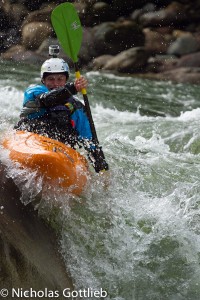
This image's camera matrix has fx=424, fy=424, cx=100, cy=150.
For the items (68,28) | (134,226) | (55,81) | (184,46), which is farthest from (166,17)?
(134,226)

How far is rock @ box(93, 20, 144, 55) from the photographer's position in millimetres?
15688

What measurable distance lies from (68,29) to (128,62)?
10.5 meters

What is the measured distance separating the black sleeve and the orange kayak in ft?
1.39

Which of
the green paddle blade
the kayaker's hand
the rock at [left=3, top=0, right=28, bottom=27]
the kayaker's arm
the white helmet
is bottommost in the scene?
the kayaker's arm

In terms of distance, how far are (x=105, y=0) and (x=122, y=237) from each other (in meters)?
16.5

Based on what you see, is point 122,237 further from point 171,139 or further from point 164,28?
point 164,28

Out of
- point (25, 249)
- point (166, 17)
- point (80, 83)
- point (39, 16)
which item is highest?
point (39, 16)

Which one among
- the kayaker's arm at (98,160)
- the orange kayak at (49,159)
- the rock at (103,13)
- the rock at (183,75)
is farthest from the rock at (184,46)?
the orange kayak at (49,159)

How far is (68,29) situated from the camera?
13.6 ft

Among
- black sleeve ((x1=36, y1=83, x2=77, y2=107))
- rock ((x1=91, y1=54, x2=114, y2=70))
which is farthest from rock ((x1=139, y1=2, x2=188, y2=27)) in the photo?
black sleeve ((x1=36, y1=83, x2=77, y2=107))

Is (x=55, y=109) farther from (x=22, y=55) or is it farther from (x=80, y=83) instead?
(x=22, y=55)

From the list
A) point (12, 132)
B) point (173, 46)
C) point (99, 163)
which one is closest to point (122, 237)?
point (99, 163)

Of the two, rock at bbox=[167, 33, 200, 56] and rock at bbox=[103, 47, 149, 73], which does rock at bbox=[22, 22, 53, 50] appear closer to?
rock at bbox=[103, 47, 149, 73]

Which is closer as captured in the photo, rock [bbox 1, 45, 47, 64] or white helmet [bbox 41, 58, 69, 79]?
white helmet [bbox 41, 58, 69, 79]
